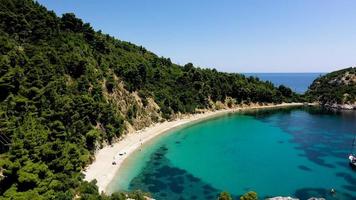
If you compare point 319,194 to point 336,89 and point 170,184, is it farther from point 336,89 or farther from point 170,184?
point 336,89

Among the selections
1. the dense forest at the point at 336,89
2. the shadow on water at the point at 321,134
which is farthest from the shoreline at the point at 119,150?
the dense forest at the point at 336,89

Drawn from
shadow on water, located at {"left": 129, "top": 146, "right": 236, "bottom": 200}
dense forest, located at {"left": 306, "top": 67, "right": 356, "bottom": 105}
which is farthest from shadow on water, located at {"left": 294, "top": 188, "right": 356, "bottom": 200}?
dense forest, located at {"left": 306, "top": 67, "right": 356, "bottom": 105}

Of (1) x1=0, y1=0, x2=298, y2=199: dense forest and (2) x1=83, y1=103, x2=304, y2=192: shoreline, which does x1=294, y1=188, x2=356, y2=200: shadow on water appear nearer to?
(1) x1=0, y1=0, x2=298, y2=199: dense forest

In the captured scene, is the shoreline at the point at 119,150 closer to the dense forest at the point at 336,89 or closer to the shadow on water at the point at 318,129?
the shadow on water at the point at 318,129

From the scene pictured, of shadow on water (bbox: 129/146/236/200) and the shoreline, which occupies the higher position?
the shoreline

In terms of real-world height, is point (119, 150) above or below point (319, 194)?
above

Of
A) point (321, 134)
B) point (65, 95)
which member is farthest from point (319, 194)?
point (321, 134)
